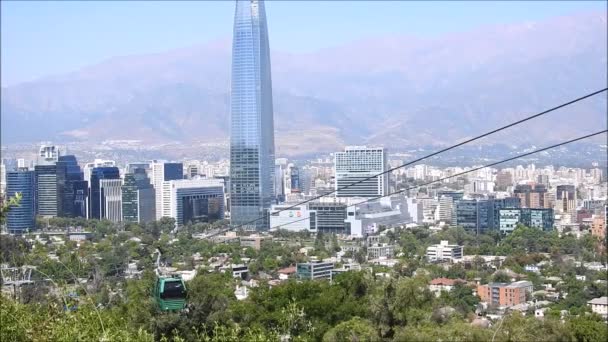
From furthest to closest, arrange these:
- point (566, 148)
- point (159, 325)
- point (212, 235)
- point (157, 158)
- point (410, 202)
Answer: point (566, 148) < point (157, 158) < point (410, 202) < point (212, 235) < point (159, 325)

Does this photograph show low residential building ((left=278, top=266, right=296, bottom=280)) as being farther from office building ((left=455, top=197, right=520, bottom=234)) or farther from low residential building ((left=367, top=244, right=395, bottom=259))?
office building ((left=455, top=197, right=520, bottom=234))

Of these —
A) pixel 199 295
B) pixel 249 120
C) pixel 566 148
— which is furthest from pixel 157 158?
pixel 199 295

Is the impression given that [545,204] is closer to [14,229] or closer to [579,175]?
[579,175]

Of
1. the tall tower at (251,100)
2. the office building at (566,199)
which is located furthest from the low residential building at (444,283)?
the tall tower at (251,100)

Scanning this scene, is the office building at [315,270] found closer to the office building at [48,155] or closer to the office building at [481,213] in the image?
the office building at [481,213]

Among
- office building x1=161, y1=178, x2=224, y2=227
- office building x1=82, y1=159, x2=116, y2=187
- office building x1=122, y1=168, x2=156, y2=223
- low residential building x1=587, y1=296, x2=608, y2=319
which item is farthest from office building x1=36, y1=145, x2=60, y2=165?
low residential building x1=587, y1=296, x2=608, y2=319

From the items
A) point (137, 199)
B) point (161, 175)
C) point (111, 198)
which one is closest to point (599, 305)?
point (137, 199)
